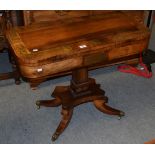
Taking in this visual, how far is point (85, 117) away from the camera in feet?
7.62

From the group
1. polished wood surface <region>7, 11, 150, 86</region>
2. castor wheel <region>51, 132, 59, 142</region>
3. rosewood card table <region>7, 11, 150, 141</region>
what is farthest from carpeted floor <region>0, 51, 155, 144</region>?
polished wood surface <region>7, 11, 150, 86</region>

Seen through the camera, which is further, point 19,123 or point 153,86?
point 153,86

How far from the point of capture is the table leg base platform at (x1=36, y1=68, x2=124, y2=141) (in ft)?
6.90

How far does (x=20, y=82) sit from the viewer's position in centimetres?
276

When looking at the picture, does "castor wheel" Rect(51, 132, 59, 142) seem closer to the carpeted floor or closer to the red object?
the carpeted floor

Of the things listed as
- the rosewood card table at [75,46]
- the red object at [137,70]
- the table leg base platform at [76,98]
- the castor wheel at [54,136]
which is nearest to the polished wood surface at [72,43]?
the rosewood card table at [75,46]

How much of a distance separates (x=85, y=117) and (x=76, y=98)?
0.28m

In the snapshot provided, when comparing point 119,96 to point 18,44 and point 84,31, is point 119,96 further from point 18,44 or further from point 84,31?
point 18,44

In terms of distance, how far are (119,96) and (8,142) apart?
1.18m

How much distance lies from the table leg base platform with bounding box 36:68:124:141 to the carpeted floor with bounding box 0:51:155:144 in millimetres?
89

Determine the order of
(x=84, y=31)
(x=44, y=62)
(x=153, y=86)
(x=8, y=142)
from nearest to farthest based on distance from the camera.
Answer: (x=44, y=62) < (x=84, y=31) < (x=8, y=142) < (x=153, y=86)

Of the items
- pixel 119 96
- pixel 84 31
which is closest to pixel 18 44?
pixel 84 31

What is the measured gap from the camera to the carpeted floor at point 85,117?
2115mm

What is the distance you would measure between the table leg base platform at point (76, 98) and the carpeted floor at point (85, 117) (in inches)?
3.5
